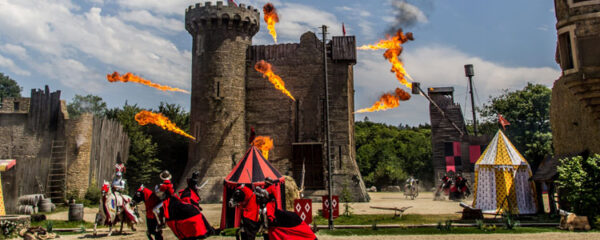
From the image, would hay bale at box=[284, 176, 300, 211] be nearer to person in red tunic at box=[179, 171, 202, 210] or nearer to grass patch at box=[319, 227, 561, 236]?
grass patch at box=[319, 227, 561, 236]

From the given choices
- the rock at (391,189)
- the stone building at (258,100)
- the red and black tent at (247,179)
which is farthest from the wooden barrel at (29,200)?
the rock at (391,189)

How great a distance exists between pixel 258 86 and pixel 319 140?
5.86 m

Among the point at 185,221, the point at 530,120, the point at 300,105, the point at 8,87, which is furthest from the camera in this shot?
the point at 8,87

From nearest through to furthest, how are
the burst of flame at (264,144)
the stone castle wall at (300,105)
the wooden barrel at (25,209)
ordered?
the wooden barrel at (25,209) < the stone castle wall at (300,105) < the burst of flame at (264,144)

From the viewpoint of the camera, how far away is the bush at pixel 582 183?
13.3 metres

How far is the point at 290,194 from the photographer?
20125 mm

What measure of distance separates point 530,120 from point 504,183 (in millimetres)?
25717

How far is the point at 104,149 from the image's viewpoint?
85.6ft

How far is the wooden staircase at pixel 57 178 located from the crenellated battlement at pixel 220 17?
1208cm

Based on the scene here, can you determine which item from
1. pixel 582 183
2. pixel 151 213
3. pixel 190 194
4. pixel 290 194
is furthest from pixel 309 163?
pixel 151 213

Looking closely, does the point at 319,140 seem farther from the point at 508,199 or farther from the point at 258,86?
the point at 508,199

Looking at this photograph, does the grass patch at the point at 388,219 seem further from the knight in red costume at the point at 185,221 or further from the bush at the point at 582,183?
the knight in red costume at the point at 185,221

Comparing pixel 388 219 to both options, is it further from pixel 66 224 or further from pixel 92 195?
pixel 92 195

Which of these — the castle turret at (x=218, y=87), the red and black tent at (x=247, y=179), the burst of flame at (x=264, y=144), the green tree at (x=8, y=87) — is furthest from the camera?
the green tree at (x=8, y=87)
